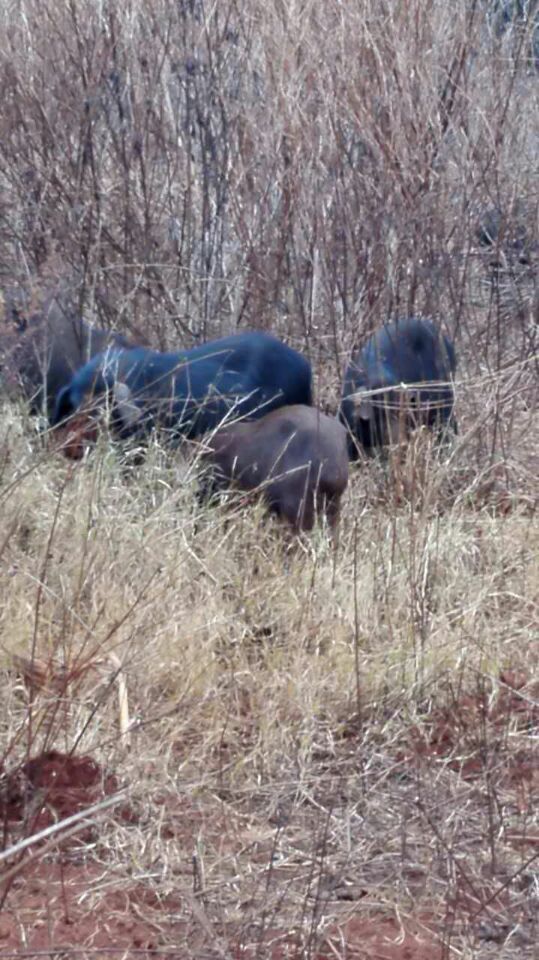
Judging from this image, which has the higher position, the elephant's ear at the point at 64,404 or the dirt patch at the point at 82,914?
the elephant's ear at the point at 64,404

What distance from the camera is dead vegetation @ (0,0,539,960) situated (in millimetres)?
3025

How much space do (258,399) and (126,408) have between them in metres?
0.51

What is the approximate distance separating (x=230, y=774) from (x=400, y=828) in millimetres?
453

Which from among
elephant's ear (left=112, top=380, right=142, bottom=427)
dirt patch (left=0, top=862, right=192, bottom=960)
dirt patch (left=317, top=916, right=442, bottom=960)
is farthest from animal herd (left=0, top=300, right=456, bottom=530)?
dirt patch (left=317, top=916, right=442, bottom=960)

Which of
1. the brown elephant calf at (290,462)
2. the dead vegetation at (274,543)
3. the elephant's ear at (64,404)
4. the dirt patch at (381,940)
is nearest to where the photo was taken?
the dirt patch at (381,940)

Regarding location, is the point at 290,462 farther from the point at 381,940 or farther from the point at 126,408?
the point at 381,940

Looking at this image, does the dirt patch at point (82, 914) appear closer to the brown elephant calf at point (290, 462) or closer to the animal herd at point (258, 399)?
the animal herd at point (258, 399)

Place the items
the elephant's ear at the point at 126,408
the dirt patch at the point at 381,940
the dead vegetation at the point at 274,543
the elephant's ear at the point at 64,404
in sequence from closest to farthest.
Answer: the dirt patch at the point at 381,940 → the dead vegetation at the point at 274,543 → the elephant's ear at the point at 126,408 → the elephant's ear at the point at 64,404

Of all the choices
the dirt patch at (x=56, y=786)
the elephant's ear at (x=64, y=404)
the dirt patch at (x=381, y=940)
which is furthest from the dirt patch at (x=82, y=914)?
the elephant's ear at (x=64, y=404)

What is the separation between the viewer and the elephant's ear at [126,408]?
17.2 feet

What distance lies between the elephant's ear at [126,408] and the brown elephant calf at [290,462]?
34 cm

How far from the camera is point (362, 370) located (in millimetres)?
5883

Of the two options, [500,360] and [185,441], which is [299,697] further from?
[500,360]

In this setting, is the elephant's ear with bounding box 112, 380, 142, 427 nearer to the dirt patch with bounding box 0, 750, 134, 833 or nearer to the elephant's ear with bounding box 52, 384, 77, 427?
the elephant's ear with bounding box 52, 384, 77, 427
